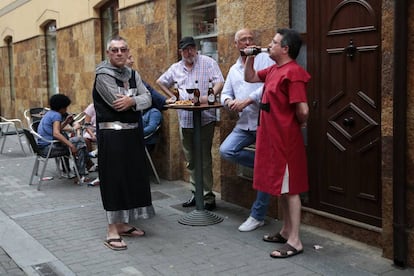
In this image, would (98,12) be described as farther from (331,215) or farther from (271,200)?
(331,215)

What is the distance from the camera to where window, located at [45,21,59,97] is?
13.7 m

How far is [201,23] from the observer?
755cm

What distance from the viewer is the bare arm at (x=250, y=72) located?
196 inches

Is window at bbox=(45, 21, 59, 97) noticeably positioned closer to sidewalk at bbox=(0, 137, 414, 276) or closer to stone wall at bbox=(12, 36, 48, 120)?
stone wall at bbox=(12, 36, 48, 120)

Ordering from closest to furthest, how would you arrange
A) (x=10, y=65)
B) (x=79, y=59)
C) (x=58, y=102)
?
(x=58, y=102)
(x=79, y=59)
(x=10, y=65)

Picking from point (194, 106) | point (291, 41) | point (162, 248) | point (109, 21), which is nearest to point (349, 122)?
point (291, 41)

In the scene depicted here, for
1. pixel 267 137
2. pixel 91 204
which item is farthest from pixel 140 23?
pixel 267 137

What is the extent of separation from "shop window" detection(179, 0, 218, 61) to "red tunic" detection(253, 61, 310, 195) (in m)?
2.80

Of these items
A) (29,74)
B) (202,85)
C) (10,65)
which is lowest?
(202,85)

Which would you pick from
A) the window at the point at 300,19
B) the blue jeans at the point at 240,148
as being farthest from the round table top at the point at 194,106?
the window at the point at 300,19

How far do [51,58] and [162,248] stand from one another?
10.3m

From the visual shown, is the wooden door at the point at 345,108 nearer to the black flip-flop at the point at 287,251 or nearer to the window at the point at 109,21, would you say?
the black flip-flop at the point at 287,251

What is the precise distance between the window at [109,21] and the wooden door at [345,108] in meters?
5.59

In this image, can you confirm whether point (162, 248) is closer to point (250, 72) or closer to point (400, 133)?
point (250, 72)
